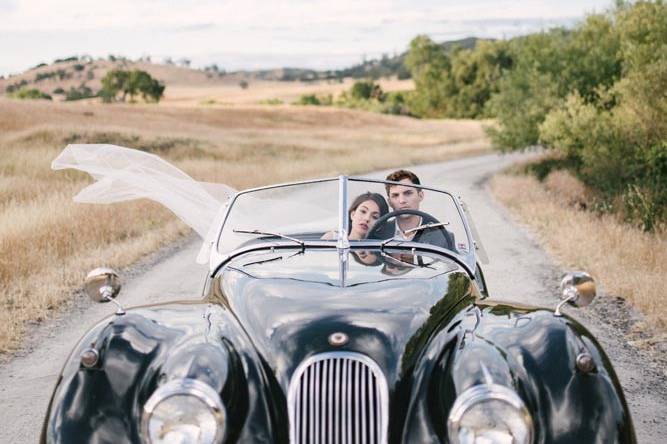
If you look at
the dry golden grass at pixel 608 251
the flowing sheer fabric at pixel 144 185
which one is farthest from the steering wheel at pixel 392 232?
the dry golden grass at pixel 608 251

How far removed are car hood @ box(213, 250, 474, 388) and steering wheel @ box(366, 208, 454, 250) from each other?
0.38m

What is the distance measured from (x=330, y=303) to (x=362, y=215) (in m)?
1.33

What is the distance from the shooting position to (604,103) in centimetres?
2748

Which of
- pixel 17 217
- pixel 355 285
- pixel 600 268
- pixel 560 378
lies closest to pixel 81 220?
pixel 17 217

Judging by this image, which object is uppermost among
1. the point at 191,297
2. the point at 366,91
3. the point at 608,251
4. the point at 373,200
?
the point at 373,200

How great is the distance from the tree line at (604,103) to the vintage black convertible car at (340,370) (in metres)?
10.8

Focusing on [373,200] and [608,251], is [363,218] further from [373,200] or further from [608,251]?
[608,251]

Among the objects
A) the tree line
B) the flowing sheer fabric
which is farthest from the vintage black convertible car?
the tree line

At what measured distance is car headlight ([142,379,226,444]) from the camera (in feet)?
11.0

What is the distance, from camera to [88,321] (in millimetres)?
8500

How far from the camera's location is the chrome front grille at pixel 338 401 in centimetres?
357

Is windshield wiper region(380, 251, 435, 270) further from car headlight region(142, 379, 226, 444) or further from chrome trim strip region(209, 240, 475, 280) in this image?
car headlight region(142, 379, 226, 444)

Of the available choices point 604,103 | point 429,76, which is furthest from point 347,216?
point 429,76

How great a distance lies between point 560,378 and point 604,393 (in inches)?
7.5
